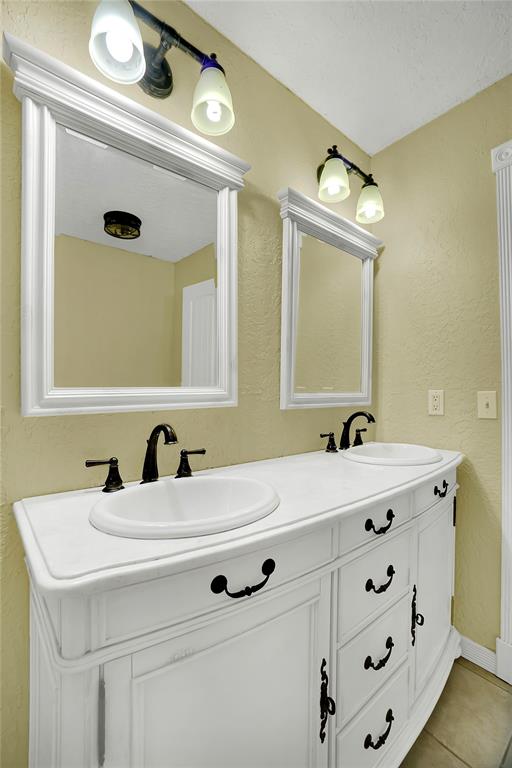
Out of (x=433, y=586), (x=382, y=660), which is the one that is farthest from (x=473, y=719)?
(x=382, y=660)

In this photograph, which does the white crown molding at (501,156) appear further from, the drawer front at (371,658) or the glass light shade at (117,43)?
the drawer front at (371,658)

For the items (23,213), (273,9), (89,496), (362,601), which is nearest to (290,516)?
(362,601)

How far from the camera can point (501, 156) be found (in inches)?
59.5

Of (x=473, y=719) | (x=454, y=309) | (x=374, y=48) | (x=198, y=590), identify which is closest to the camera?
(x=198, y=590)

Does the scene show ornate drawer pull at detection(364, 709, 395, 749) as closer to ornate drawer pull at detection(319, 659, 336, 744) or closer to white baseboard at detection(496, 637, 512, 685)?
ornate drawer pull at detection(319, 659, 336, 744)

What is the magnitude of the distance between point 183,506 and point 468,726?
129cm

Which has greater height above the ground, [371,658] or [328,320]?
[328,320]

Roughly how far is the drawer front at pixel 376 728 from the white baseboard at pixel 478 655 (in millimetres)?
604

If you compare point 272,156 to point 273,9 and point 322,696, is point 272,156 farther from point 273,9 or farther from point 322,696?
point 322,696

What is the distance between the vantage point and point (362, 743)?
0.97 m

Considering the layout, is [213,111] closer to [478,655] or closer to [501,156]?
[501,156]

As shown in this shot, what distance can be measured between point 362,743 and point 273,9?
228 cm

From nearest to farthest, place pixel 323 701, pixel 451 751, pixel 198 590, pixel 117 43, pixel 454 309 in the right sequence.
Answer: pixel 198 590 < pixel 323 701 < pixel 117 43 < pixel 451 751 < pixel 454 309

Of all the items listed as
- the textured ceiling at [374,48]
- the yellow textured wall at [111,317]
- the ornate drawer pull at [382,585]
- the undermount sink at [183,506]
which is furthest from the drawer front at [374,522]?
the textured ceiling at [374,48]
